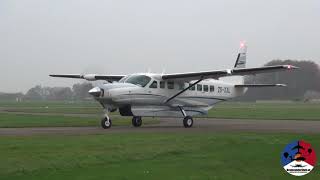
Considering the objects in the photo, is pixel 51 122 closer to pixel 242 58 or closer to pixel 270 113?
pixel 242 58

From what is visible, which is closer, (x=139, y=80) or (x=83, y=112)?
(x=139, y=80)

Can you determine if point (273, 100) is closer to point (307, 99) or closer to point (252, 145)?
point (307, 99)

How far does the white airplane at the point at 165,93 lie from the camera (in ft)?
93.3

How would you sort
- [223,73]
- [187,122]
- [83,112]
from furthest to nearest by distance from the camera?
[83,112], [187,122], [223,73]

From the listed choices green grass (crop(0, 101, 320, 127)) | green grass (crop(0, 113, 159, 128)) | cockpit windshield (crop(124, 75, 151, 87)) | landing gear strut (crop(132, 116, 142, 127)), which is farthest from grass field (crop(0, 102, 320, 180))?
green grass (crop(0, 101, 320, 127))

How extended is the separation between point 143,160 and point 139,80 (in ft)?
58.1

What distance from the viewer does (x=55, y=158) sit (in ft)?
42.1

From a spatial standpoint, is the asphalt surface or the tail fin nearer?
the asphalt surface

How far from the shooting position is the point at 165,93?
104 feet

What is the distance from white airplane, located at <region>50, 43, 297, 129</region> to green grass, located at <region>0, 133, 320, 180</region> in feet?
36.1

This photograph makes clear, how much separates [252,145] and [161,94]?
15.0m

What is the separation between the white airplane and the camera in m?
28.4

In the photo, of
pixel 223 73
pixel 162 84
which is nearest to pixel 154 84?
pixel 162 84

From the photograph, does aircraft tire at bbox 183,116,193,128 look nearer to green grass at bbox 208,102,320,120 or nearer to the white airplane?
the white airplane
